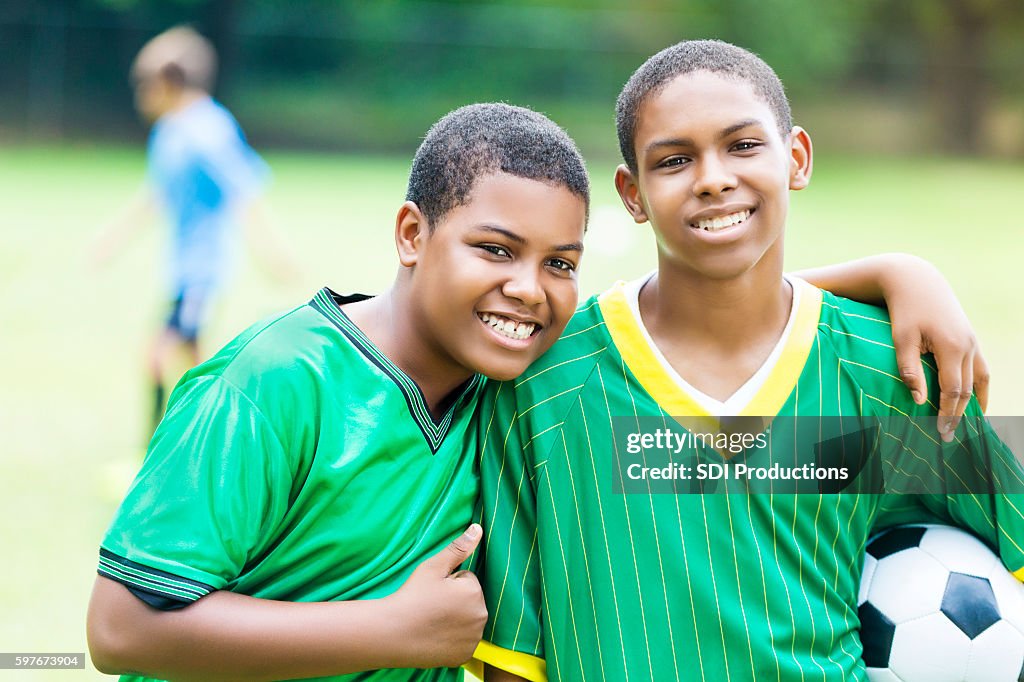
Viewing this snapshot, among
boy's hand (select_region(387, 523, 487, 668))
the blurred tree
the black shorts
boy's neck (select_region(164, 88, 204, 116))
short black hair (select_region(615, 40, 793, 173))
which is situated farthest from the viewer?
the blurred tree

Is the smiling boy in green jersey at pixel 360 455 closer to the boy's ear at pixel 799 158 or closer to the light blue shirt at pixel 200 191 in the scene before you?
the boy's ear at pixel 799 158

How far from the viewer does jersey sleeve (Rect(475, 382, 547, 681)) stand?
2.02m

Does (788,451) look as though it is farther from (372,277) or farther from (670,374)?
(372,277)

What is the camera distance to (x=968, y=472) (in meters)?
2.10

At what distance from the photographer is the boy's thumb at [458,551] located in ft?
6.37

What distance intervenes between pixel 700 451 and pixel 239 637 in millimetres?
850

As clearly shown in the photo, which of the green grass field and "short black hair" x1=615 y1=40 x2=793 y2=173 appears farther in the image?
the green grass field

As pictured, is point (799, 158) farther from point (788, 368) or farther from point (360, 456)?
point (360, 456)

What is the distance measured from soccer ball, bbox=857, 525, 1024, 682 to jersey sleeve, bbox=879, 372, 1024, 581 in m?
0.05

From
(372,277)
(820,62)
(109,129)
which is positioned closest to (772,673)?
(372,277)

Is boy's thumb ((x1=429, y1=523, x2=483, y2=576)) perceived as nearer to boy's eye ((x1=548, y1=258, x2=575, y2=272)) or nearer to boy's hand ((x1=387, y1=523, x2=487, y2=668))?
boy's hand ((x1=387, y1=523, x2=487, y2=668))

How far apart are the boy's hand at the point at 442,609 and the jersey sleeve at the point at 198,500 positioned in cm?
26

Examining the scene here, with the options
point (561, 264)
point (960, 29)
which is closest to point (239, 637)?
point (561, 264)

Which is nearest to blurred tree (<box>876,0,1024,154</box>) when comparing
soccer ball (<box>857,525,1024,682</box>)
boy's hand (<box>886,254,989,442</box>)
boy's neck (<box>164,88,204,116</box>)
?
boy's neck (<box>164,88,204,116</box>)
